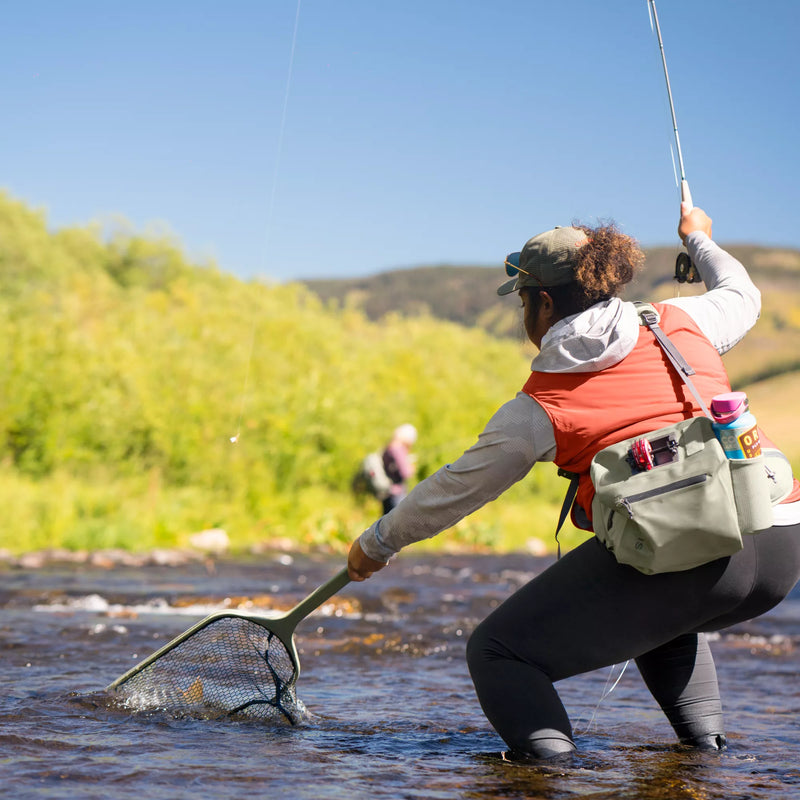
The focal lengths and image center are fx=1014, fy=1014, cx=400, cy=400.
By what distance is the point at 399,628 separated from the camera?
770 cm

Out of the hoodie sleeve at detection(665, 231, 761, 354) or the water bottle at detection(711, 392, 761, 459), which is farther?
the hoodie sleeve at detection(665, 231, 761, 354)

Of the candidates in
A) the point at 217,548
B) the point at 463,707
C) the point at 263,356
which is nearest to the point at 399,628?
the point at 463,707

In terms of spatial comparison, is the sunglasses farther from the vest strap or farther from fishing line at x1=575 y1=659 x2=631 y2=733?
fishing line at x1=575 y1=659 x2=631 y2=733

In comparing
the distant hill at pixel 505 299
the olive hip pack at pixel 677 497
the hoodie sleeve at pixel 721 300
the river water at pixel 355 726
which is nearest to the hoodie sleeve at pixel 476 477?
the olive hip pack at pixel 677 497

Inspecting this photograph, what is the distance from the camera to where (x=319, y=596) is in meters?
3.69

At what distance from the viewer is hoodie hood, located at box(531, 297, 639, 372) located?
2869 mm

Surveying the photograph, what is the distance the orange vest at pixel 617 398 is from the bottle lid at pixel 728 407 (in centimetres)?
17

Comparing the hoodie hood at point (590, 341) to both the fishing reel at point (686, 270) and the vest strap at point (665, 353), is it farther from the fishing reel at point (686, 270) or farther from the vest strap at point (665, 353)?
the fishing reel at point (686, 270)

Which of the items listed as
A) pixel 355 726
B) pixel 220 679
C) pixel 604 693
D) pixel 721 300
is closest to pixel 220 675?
pixel 220 679

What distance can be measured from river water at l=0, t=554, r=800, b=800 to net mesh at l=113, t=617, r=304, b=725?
104 millimetres

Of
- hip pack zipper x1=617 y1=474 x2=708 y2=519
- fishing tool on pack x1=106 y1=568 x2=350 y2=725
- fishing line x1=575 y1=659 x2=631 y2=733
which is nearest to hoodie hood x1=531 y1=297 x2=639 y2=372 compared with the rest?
hip pack zipper x1=617 y1=474 x2=708 y2=519

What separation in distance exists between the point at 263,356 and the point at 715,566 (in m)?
25.3

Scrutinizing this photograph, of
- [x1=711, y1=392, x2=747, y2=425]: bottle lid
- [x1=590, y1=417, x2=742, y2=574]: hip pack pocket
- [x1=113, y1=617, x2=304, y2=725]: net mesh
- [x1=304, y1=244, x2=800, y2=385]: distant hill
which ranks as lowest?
[x1=113, y1=617, x2=304, y2=725]: net mesh

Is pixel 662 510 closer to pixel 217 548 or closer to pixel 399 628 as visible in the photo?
pixel 399 628
